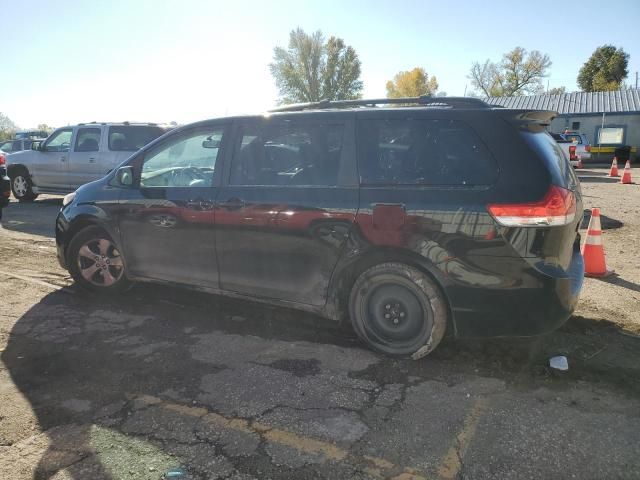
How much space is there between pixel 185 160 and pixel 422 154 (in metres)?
2.23

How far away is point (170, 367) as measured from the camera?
11.4ft

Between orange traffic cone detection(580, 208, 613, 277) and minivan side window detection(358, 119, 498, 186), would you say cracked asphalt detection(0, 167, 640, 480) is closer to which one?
orange traffic cone detection(580, 208, 613, 277)

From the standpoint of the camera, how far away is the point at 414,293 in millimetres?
3445

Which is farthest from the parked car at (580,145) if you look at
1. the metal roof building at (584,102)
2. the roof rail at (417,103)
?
the roof rail at (417,103)

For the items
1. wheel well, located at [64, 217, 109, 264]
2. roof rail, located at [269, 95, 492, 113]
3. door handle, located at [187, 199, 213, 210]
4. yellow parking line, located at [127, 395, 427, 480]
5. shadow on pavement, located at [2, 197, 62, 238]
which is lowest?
yellow parking line, located at [127, 395, 427, 480]

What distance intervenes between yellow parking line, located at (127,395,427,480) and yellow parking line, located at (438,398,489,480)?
130 mm

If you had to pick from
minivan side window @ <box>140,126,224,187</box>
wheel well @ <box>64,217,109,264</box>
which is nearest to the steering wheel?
minivan side window @ <box>140,126,224,187</box>

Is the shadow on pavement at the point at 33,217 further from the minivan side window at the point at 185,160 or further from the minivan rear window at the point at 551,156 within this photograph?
the minivan rear window at the point at 551,156

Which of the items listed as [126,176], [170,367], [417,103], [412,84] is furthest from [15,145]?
[412,84]

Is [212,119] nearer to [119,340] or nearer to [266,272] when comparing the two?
[266,272]

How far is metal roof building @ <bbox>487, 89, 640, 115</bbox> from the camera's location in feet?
Answer: 110

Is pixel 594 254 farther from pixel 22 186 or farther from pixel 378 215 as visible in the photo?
pixel 22 186

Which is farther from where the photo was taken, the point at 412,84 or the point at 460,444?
the point at 412,84

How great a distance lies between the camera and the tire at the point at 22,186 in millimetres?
12219
